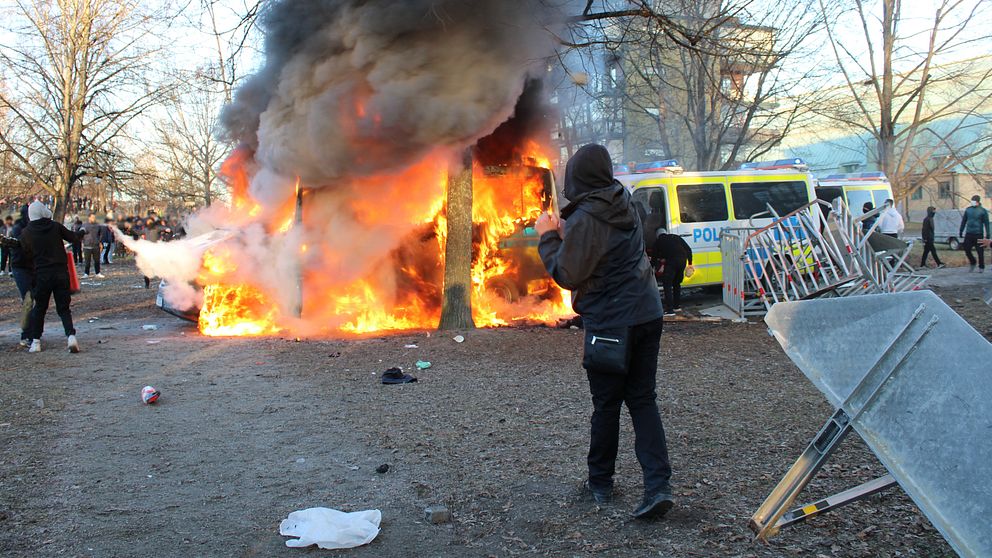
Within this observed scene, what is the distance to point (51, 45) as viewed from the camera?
65.4 feet

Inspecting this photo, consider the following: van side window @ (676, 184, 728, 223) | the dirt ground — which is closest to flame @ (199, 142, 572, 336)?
the dirt ground

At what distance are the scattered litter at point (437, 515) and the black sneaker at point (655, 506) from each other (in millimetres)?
948

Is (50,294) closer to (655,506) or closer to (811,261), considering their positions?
(655,506)

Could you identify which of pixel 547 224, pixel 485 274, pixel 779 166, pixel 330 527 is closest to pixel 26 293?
pixel 485 274

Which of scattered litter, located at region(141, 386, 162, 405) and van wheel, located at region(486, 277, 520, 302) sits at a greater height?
van wheel, located at region(486, 277, 520, 302)

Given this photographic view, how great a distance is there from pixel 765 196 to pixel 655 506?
10.5 metres

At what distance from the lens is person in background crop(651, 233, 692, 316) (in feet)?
36.4

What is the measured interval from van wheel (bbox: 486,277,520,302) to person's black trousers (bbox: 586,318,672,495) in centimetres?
719

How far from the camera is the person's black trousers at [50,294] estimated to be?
855 cm

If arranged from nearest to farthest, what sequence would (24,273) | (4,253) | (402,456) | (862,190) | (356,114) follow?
1. (402,456)
2. (356,114)
3. (24,273)
4. (862,190)
5. (4,253)

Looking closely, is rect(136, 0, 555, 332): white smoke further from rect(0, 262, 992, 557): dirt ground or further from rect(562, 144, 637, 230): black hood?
rect(562, 144, 637, 230): black hood

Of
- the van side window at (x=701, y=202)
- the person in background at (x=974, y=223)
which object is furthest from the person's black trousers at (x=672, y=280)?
the person in background at (x=974, y=223)

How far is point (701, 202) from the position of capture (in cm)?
1247

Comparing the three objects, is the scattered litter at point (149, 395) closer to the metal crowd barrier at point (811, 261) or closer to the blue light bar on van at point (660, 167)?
the metal crowd barrier at point (811, 261)
